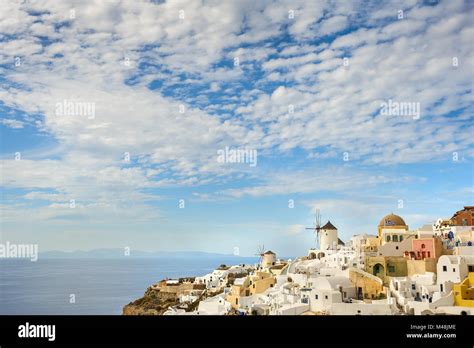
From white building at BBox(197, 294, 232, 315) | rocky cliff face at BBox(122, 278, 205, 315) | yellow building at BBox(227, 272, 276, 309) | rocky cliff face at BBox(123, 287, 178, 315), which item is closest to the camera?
white building at BBox(197, 294, 232, 315)

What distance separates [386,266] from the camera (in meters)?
28.6

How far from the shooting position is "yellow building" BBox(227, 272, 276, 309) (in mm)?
30670

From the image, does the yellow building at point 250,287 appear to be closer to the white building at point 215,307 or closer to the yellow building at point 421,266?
the white building at point 215,307

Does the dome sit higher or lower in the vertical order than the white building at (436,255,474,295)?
higher

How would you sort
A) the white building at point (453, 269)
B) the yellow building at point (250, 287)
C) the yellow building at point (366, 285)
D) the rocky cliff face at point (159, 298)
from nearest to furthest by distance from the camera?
1. the white building at point (453, 269)
2. the yellow building at point (366, 285)
3. the yellow building at point (250, 287)
4. the rocky cliff face at point (159, 298)

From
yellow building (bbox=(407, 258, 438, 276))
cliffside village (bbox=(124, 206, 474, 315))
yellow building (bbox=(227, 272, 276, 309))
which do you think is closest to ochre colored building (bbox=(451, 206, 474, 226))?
cliffside village (bbox=(124, 206, 474, 315))

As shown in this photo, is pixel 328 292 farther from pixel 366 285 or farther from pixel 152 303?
pixel 152 303

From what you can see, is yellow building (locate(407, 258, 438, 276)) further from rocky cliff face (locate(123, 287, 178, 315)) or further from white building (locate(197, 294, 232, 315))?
rocky cliff face (locate(123, 287, 178, 315))

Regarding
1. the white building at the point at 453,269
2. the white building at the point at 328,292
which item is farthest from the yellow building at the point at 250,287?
the white building at the point at 453,269

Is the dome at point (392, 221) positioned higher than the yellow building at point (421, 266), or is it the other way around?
the dome at point (392, 221)

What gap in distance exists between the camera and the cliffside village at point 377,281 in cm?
2252

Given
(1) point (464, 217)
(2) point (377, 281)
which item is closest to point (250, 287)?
(2) point (377, 281)
